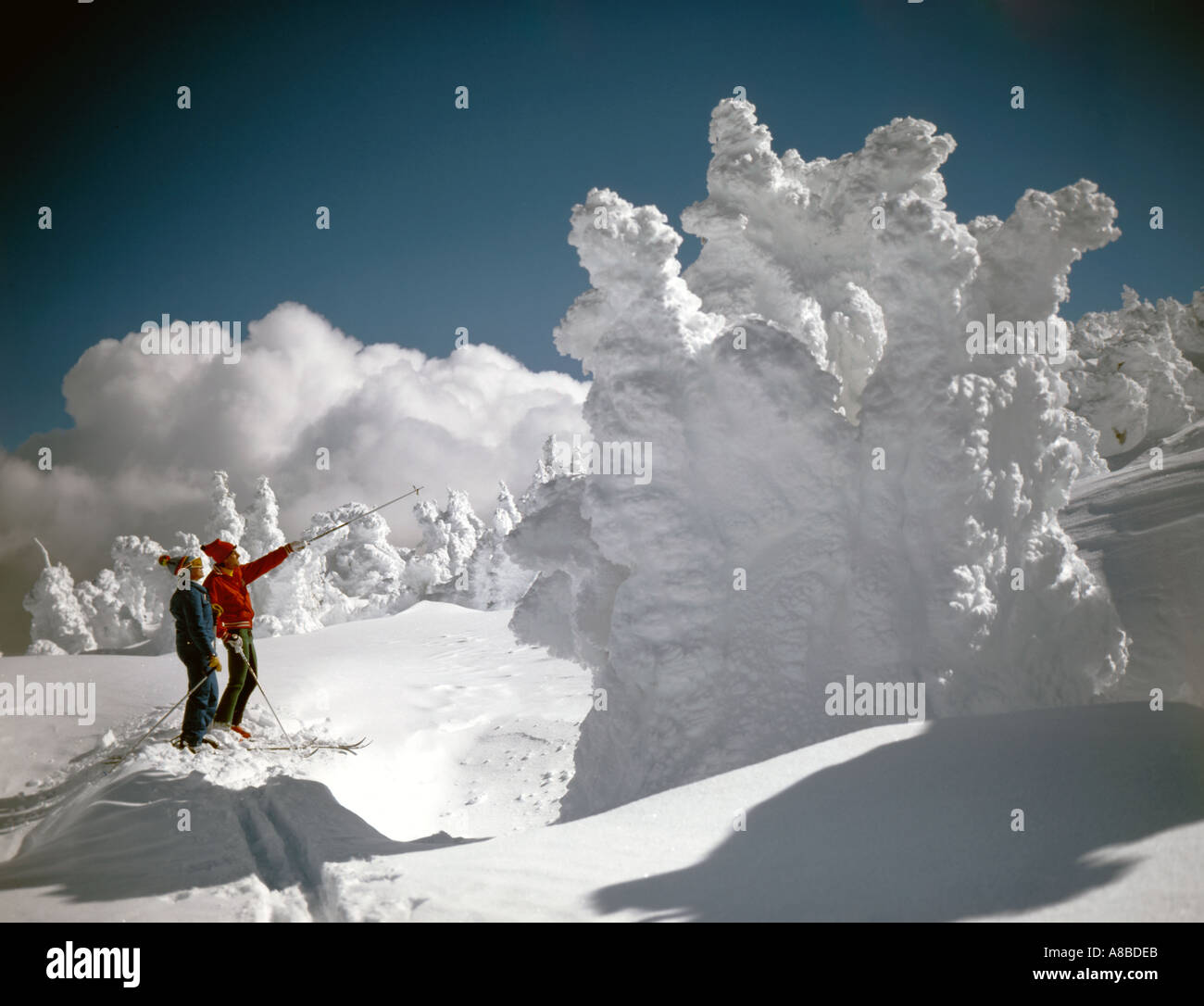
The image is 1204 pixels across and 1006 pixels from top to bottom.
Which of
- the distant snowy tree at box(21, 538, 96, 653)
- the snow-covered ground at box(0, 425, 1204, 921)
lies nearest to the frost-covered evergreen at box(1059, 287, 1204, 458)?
the snow-covered ground at box(0, 425, 1204, 921)

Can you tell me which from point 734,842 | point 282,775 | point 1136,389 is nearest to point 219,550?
point 282,775

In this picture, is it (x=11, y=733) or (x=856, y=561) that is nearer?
(x=856, y=561)

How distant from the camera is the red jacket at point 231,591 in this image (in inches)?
282

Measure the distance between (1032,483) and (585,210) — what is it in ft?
21.1

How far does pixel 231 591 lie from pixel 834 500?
6.68 m

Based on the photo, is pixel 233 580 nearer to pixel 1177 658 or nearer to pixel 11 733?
pixel 11 733

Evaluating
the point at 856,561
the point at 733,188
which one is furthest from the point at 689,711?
the point at 733,188

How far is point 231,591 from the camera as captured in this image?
23.8 ft

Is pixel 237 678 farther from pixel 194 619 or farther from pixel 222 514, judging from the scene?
pixel 222 514

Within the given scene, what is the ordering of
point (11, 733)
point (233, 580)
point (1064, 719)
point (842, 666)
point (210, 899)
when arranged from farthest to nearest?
point (11, 733) < point (842, 666) < point (233, 580) < point (1064, 719) < point (210, 899)

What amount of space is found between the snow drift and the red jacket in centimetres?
375

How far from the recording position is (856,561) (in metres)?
8.88
